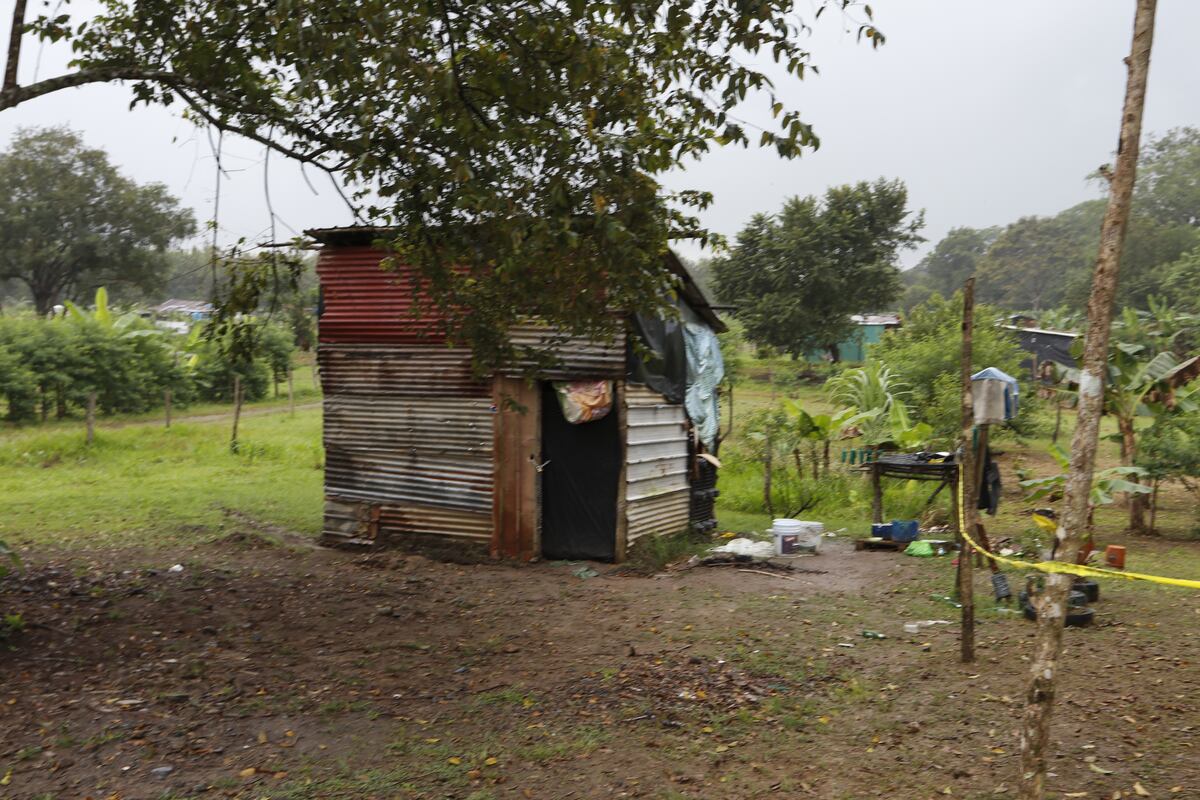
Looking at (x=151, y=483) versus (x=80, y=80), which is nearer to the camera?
(x=80, y=80)

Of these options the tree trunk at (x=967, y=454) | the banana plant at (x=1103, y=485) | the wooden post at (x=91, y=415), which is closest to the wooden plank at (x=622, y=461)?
the banana plant at (x=1103, y=485)

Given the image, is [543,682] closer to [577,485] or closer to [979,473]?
[979,473]

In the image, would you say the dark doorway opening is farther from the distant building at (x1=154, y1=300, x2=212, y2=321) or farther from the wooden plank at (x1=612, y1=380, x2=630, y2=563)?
the distant building at (x1=154, y1=300, x2=212, y2=321)

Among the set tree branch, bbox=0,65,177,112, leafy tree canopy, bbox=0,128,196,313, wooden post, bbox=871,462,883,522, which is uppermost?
leafy tree canopy, bbox=0,128,196,313

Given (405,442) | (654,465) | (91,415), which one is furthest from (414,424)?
(91,415)

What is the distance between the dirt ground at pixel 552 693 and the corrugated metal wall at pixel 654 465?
2.08 m

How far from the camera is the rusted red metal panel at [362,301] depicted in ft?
38.3

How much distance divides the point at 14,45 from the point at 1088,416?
25.7ft

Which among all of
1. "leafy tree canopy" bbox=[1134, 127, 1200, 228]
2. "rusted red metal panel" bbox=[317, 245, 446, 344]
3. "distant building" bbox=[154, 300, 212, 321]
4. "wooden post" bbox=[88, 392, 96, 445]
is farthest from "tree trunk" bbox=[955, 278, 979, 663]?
"leafy tree canopy" bbox=[1134, 127, 1200, 228]

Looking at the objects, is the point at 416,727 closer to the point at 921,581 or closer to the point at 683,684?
the point at 683,684

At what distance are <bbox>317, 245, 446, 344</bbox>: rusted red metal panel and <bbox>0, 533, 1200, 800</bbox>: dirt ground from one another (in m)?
3.55

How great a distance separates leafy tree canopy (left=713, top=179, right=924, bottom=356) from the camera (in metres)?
37.0

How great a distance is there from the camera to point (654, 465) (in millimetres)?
12047

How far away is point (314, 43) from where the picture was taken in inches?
232
